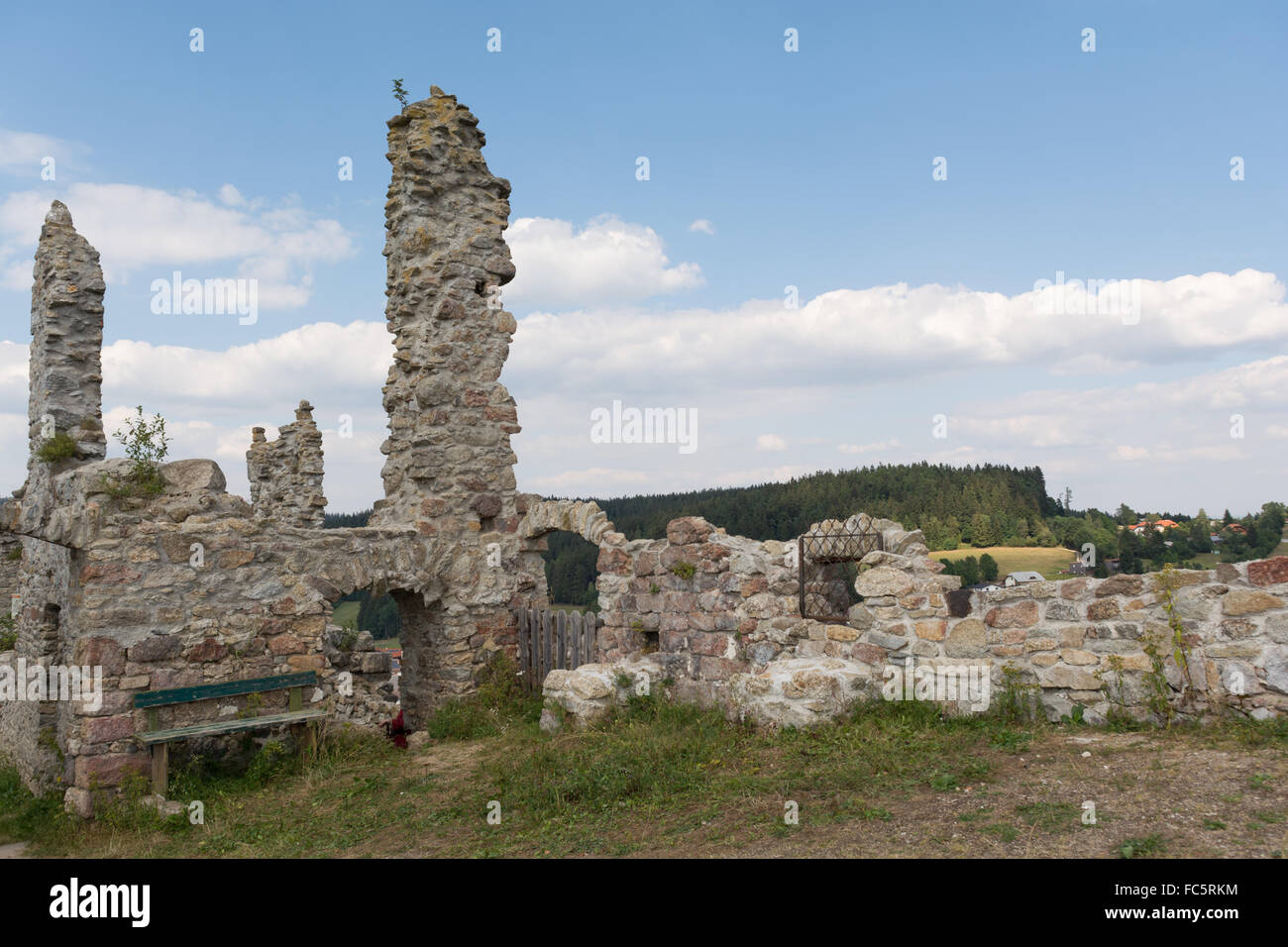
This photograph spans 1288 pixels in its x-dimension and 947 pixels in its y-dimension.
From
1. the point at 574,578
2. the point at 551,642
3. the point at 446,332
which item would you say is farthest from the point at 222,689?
the point at 574,578

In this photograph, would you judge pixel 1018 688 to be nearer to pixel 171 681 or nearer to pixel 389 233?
pixel 171 681

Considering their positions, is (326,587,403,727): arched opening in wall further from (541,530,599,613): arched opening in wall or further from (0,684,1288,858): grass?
(541,530,599,613): arched opening in wall

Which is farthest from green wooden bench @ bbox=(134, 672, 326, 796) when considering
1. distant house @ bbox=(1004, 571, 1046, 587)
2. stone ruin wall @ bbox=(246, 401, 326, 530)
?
stone ruin wall @ bbox=(246, 401, 326, 530)

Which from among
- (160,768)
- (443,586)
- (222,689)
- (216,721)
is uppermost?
(443,586)

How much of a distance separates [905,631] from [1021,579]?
1.01 m

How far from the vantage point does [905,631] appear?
7184mm

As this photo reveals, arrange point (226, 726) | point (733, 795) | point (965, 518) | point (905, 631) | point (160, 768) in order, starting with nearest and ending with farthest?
point (733, 795), point (905, 631), point (160, 768), point (226, 726), point (965, 518)

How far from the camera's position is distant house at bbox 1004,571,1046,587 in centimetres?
688

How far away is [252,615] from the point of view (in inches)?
334

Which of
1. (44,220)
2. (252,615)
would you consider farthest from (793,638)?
(44,220)

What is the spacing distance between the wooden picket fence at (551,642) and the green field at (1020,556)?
3.94m

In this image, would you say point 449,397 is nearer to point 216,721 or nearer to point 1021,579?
point 216,721

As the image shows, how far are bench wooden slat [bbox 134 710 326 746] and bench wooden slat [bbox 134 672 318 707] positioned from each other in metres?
0.24

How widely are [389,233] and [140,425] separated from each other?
158 inches
